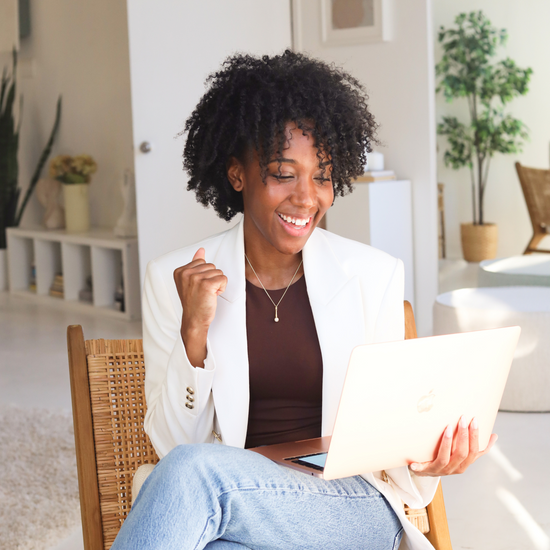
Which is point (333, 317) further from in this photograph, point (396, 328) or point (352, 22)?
point (352, 22)

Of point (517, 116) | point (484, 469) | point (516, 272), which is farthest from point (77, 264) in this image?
point (517, 116)

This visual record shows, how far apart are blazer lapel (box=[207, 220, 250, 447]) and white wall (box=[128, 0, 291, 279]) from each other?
258 centimetres

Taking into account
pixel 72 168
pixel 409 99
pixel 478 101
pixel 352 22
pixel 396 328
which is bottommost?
pixel 396 328

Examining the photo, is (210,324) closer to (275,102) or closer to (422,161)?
(275,102)

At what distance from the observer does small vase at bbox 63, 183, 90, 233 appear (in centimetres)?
543

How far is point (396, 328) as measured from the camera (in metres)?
1.27

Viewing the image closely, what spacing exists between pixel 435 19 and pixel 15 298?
433 cm

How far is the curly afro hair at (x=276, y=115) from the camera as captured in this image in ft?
4.04

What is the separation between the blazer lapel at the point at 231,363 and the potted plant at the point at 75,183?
435 centimetres

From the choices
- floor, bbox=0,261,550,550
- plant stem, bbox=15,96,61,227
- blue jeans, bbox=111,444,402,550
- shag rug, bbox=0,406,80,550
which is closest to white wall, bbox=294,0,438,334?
floor, bbox=0,261,550,550

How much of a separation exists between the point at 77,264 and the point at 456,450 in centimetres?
468

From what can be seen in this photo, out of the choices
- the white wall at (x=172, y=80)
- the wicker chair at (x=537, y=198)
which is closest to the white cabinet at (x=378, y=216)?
the white wall at (x=172, y=80)

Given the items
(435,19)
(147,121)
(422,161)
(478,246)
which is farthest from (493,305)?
(435,19)

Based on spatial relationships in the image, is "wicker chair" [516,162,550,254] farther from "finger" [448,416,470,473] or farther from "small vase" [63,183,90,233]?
"finger" [448,416,470,473]
